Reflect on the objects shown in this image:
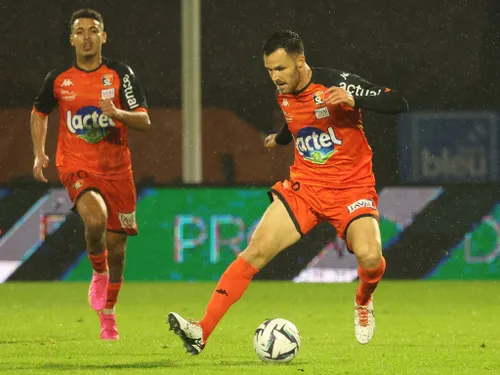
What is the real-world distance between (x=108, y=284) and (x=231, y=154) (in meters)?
12.2

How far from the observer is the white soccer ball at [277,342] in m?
6.98

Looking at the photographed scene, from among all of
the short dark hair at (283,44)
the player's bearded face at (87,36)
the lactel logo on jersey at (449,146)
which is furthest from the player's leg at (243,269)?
the lactel logo on jersey at (449,146)

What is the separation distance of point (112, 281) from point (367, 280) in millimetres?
1841

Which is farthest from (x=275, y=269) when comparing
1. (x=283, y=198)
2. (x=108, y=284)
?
(x=283, y=198)

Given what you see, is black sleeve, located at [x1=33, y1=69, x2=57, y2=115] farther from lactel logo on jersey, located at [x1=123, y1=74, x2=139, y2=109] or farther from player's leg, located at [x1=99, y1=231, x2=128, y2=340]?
player's leg, located at [x1=99, y1=231, x2=128, y2=340]

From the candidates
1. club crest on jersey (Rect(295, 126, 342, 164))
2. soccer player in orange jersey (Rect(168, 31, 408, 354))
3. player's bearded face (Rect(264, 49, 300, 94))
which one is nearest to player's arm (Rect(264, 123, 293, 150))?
soccer player in orange jersey (Rect(168, 31, 408, 354))

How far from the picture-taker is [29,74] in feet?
74.9

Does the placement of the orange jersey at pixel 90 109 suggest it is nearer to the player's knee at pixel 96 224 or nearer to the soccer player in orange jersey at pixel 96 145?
the soccer player in orange jersey at pixel 96 145

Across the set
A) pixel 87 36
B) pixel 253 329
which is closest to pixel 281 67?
pixel 87 36

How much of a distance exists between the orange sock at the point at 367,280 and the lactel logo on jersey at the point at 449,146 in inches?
464

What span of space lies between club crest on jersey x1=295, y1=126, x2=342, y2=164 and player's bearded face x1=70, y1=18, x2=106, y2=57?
165cm

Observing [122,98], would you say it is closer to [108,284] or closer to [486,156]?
[108,284]

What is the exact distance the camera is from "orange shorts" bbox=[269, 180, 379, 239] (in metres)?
7.47

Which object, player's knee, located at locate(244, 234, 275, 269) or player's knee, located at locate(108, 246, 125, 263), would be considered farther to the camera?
player's knee, located at locate(108, 246, 125, 263)
